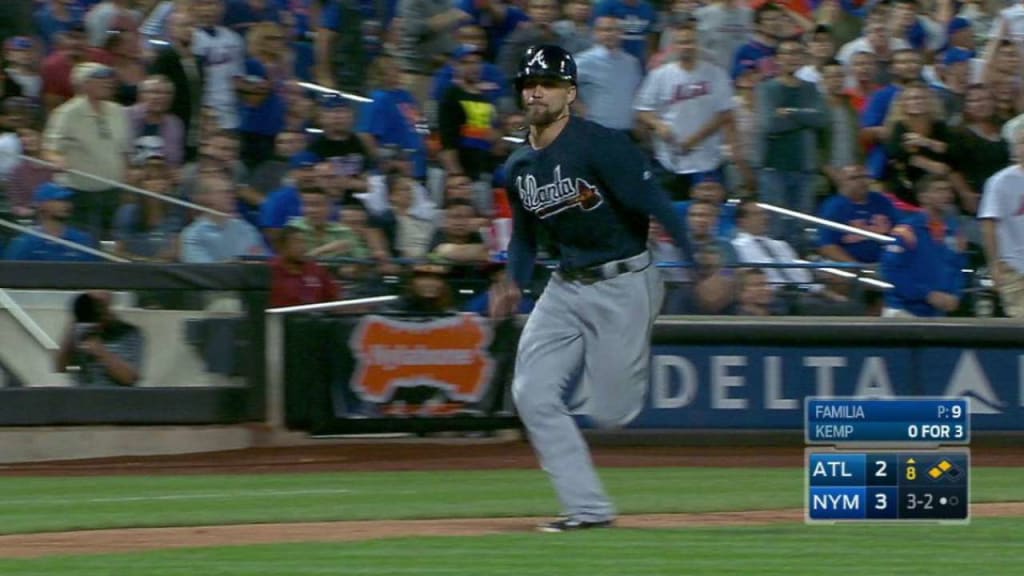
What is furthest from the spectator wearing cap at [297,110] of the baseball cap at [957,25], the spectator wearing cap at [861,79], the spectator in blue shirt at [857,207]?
the baseball cap at [957,25]

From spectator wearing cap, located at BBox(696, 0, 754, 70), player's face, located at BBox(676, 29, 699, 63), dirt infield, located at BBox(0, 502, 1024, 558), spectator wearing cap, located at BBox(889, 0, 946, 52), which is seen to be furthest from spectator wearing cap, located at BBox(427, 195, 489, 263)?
spectator wearing cap, located at BBox(889, 0, 946, 52)

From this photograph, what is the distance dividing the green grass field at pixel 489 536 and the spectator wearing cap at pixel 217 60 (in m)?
3.68

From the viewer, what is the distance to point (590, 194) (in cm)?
846

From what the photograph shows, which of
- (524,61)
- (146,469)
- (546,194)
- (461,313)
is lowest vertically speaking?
(146,469)

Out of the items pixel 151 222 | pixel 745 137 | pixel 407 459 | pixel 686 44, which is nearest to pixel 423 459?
pixel 407 459

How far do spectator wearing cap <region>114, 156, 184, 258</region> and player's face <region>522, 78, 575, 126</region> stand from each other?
5925 millimetres

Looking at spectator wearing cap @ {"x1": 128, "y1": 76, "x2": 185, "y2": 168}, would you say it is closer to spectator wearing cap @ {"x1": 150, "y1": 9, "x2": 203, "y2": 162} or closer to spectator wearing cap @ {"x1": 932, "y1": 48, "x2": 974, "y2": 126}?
spectator wearing cap @ {"x1": 150, "y1": 9, "x2": 203, "y2": 162}

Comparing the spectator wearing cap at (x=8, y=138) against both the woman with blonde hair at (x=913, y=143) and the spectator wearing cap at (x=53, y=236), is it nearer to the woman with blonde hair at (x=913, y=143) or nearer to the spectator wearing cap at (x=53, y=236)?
the spectator wearing cap at (x=53, y=236)

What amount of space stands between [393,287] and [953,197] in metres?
4.41

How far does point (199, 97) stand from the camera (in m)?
15.2

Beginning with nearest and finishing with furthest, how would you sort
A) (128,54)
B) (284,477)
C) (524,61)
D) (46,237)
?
(524,61)
(284,477)
(46,237)
(128,54)

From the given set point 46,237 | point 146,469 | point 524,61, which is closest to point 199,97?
point 46,237

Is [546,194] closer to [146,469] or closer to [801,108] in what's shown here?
[146,469]

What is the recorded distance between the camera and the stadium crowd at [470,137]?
1415 cm
